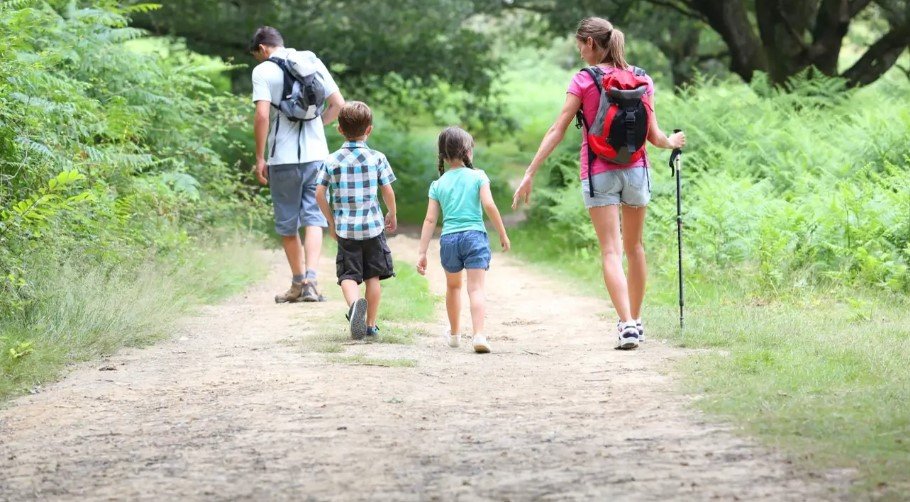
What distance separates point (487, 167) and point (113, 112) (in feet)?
49.8

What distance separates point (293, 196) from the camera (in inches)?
420

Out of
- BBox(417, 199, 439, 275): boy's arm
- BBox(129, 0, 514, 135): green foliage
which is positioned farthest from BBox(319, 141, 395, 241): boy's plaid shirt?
BBox(129, 0, 514, 135): green foliage

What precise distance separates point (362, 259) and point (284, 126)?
97.9 inches

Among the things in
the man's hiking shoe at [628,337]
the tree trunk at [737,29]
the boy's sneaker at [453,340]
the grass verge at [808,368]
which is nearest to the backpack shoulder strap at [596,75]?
the man's hiking shoe at [628,337]

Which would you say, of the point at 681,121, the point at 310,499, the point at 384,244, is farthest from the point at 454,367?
the point at 681,121

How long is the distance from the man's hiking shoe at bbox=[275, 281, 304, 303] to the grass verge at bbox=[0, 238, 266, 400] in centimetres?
66

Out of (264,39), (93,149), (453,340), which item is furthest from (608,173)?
(93,149)

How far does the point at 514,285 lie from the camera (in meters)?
12.5

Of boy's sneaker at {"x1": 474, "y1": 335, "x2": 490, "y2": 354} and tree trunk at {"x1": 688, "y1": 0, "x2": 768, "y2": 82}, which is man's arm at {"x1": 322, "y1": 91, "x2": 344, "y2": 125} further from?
tree trunk at {"x1": 688, "y1": 0, "x2": 768, "y2": 82}

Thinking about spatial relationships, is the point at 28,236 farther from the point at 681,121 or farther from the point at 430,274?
the point at 681,121

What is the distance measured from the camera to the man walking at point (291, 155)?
10422 mm

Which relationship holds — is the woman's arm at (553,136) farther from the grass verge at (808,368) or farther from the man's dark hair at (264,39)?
the man's dark hair at (264,39)

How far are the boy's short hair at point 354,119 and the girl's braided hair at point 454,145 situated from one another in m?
0.64

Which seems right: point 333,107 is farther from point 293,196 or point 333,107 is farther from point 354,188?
point 354,188
